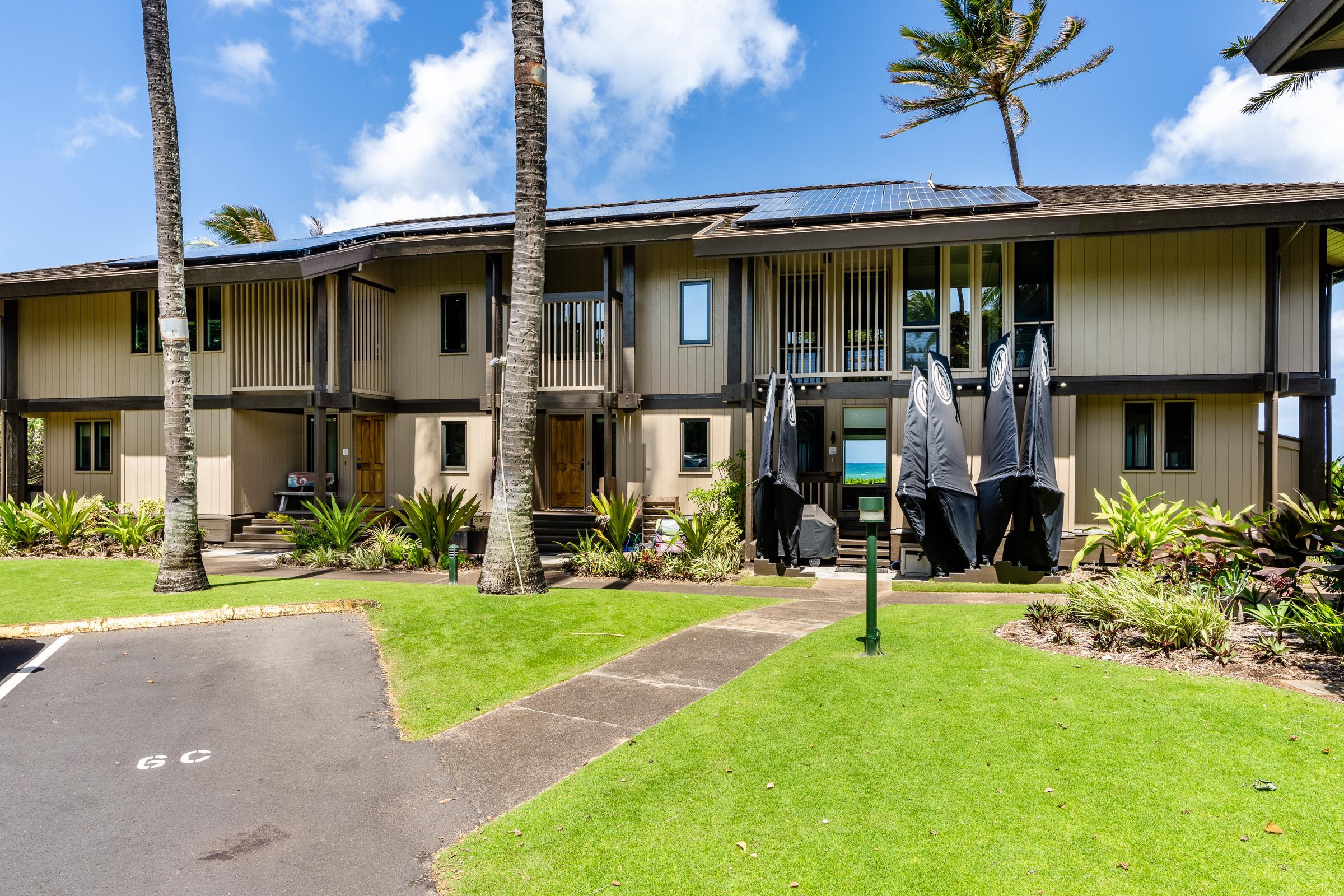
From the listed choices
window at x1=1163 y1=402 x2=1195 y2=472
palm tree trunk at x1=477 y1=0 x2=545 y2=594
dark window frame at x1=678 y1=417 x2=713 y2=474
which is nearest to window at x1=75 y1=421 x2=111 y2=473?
dark window frame at x1=678 y1=417 x2=713 y2=474

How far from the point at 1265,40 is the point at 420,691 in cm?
853

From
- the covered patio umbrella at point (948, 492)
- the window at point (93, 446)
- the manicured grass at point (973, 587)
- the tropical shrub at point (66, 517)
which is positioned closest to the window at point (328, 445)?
the tropical shrub at point (66, 517)

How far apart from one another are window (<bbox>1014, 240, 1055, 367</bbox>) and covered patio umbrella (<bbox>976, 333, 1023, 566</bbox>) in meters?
1.52

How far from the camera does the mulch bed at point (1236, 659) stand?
597 centimetres

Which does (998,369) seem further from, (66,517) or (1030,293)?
(66,517)

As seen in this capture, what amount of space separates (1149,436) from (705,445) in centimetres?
863

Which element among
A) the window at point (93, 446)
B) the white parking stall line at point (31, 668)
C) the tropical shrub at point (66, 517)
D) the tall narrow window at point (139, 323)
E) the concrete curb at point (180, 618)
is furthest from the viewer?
the window at point (93, 446)

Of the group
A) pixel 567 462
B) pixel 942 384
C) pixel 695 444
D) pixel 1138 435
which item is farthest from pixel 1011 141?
pixel 567 462

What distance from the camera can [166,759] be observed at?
557cm

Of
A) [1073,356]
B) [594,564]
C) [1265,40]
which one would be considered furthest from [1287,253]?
[594,564]

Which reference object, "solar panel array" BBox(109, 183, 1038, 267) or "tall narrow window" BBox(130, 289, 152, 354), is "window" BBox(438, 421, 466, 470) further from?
"tall narrow window" BBox(130, 289, 152, 354)

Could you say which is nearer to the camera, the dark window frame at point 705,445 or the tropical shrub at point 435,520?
the tropical shrub at point 435,520

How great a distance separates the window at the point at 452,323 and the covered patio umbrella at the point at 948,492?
10737mm

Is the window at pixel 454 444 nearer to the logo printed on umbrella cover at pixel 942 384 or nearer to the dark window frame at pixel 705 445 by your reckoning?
the dark window frame at pixel 705 445
